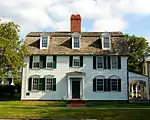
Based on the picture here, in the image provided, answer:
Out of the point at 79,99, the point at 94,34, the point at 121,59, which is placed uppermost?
the point at 94,34

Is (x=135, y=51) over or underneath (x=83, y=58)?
over

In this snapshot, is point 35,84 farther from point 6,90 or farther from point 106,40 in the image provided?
point 106,40

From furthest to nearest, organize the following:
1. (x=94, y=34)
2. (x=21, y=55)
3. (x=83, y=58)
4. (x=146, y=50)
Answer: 1. (x=146, y=50)
2. (x=94, y=34)
3. (x=83, y=58)
4. (x=21, y=55)

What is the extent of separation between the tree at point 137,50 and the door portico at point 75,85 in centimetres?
2445

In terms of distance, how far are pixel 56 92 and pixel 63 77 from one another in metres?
1.88

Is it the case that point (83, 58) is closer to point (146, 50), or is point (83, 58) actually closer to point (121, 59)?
point (121, 59)

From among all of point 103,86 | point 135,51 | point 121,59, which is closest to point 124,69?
point 121,59

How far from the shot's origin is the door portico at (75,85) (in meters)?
28.3

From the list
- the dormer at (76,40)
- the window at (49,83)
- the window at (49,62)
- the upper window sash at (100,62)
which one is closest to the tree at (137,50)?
the upper window sash at (100,62)

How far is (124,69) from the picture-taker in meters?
28.8

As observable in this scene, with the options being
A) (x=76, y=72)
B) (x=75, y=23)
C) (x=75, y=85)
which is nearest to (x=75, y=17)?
(x=75, y=23)

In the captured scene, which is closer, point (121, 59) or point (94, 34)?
point (121, 59)

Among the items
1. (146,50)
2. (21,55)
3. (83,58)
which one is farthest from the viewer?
(146,50)

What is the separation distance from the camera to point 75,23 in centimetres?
3256
